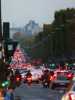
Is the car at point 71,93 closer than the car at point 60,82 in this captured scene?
Yes

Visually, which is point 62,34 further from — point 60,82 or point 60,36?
point 60,82

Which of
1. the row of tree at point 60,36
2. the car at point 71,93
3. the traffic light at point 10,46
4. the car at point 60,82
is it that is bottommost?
the row of tree at point 60,36

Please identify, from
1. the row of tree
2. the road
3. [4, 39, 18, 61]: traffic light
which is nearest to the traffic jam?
the road

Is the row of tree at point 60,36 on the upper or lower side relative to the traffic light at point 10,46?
lower

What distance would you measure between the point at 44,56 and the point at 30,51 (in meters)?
34.3

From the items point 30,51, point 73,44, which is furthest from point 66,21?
point 30,51

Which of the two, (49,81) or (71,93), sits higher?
(71,93)

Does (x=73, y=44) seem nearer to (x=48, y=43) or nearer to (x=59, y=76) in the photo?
(x=48, y=43)

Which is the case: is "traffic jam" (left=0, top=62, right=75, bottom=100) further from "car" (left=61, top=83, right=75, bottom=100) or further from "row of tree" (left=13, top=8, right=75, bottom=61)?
"row of tree" (left=13, top=8, right=75, bottom=61)

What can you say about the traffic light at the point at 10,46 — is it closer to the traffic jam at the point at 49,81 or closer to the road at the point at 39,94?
the traffic jam at the point at 49,81

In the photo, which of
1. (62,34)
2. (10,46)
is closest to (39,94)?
(10,46)

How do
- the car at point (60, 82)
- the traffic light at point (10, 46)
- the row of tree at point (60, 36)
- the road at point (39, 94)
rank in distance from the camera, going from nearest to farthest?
the traffic light at point (10, 46) → the road at point (39, 94) → the car at point (60, 82) → the row of tree at point (60, 36)

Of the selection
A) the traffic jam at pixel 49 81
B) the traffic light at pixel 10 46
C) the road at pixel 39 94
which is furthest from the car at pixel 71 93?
the road at pixel 39 94

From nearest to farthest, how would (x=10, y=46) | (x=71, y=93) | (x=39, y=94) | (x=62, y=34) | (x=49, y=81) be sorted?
(x=71, y=93)
(x=10, y=46)
(x=39, y=94)
(x=49, y=81)
(x=62, y=34)
